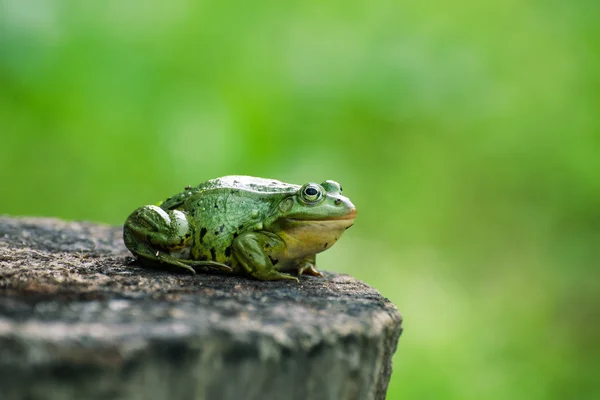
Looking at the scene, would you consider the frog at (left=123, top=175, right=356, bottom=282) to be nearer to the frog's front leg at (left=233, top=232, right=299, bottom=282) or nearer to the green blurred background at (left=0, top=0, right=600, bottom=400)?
the frog's front leg at (left=233, top=232, right=299, bottom=282)

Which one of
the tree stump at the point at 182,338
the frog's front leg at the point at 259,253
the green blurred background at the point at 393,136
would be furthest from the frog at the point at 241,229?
the green blurred background at the point at 393,136

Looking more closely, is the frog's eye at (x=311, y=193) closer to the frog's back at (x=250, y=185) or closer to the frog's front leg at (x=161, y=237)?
the frog's back at (x=250, y=185)

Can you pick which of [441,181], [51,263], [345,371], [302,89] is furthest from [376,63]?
[345,371]

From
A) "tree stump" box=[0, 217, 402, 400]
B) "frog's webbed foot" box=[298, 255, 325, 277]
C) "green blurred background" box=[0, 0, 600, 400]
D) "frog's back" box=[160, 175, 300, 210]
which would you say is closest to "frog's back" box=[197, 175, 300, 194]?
"frog's back" box=[160, 175, 300, 210]

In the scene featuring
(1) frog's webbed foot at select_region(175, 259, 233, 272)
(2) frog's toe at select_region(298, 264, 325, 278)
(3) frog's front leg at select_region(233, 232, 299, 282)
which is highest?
(3) frog's front leg at select_region(233, 232, 299, 282)

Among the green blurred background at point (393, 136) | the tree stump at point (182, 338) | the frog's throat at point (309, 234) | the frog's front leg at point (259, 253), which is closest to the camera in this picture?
the tree stump at point (182, 338)

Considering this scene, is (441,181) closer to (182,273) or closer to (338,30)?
(338,30)

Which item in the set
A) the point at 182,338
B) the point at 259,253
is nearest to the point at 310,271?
the point at 259,253

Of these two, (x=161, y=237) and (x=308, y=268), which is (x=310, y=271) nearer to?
(x=308, y=268)
